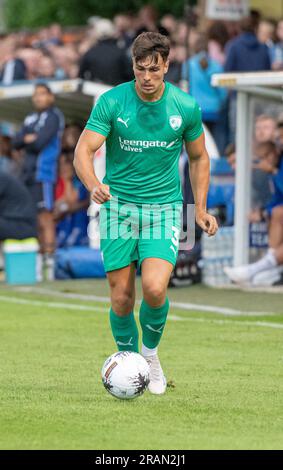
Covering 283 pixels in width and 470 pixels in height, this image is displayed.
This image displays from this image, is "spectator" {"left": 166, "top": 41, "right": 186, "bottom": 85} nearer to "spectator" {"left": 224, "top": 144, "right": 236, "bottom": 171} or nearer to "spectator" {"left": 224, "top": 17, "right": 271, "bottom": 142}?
"spectator" {"left": 224, "top": 17, "right": 271, "bottom": 142}

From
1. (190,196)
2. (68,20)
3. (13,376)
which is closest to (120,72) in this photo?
(190,196)

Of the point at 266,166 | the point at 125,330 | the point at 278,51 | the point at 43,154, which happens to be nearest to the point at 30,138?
the point at 43,154

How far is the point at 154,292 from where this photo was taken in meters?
8.54

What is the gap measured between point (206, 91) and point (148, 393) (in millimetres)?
10491

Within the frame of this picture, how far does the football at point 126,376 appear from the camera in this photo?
836 cm

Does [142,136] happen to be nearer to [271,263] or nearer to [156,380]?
[156,380]

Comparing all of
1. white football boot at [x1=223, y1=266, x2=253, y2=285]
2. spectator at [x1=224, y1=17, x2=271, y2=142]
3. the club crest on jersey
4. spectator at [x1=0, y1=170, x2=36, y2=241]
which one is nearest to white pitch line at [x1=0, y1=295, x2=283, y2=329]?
spectator at [x1=0, y1=170, x2=36, y2=241]

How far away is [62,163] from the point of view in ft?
66.8

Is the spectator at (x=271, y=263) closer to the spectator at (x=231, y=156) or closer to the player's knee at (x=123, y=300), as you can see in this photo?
the spectator at (x=231, y=156)

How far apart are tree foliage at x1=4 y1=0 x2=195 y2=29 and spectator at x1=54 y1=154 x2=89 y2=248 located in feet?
27.6

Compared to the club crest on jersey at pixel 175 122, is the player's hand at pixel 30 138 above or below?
below

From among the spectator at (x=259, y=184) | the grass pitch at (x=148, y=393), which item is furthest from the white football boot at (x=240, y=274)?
the spectator at (x=259, y=184)

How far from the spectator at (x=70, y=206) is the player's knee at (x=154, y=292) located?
38.4 feet

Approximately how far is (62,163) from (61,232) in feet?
3.95
